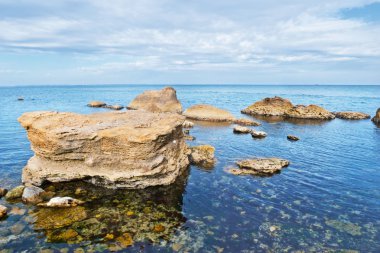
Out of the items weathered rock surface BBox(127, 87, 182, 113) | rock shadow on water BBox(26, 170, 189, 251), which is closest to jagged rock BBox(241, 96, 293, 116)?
weathered rock surface BBox(127, 87, 182, 113)

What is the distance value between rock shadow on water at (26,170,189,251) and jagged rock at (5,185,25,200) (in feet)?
4.83

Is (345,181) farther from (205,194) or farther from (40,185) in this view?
(40,185)

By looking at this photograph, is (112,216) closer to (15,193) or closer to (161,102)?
(15,193)

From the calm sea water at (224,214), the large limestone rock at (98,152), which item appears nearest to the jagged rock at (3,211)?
the calm sea water at (224,214)

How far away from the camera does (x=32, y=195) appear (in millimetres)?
16922

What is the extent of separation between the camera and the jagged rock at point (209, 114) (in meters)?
53.3

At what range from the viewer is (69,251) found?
12391 millimetres

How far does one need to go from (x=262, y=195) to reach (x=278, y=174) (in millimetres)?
4793

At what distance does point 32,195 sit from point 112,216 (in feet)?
17.3

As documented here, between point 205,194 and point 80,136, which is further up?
point 80,136

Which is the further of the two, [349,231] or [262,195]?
[262,195]

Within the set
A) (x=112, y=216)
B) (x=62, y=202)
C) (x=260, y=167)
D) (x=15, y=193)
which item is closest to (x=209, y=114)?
(x=260, y=167)

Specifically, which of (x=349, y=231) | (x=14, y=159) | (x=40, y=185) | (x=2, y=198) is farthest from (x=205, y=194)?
(x=14, y=159)

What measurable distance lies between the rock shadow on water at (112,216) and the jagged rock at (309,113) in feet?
159
